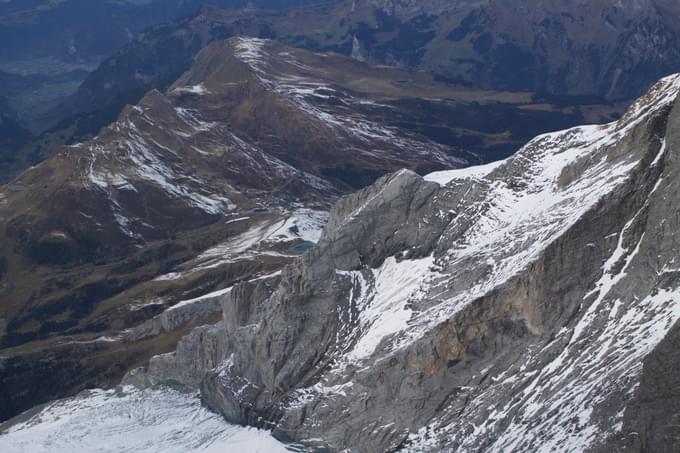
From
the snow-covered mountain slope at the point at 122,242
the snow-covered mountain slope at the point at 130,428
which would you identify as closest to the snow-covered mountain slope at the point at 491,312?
the snow-covered mountain slope at the point at 130,428

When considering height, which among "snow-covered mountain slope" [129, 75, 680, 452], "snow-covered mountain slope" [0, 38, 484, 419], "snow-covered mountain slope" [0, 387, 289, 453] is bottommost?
"snow-covered mountain slope" [0, 38, 484, 419]

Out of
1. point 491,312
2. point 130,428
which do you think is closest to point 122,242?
point 130,428

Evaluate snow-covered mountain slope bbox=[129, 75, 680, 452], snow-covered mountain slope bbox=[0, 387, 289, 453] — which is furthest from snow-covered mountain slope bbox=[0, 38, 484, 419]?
snow-covered mountain slope bbox=[129, 75, 680, 452]

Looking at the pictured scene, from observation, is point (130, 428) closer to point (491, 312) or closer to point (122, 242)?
point (491, 312)

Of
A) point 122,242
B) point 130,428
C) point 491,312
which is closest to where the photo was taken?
point 491,312

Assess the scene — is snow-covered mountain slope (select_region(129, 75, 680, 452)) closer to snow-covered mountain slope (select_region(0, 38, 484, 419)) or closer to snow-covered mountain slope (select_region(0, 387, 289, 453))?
snow-covered mountain slope (select_region(0, 387, 289, 453))

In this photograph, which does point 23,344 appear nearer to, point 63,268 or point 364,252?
point 63,268

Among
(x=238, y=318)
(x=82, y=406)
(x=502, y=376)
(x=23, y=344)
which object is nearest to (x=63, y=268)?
(x=23, y=344)
